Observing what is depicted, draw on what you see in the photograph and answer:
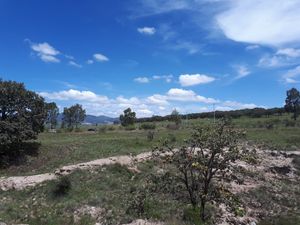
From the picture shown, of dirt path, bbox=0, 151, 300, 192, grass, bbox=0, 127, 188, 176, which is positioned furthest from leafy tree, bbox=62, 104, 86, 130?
dirt path, bbox=0, 151, 300, 192

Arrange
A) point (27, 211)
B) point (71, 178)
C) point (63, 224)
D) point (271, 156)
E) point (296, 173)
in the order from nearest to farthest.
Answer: point (63, 224) < point (27, 211) < point (71, 178) < point (296, 173) < point (271, 156)

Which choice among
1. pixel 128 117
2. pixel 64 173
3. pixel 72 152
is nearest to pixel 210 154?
pixel 64 173

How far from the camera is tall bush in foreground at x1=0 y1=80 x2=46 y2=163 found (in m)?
35.3

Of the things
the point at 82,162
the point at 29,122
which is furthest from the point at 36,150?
the point at 82,162

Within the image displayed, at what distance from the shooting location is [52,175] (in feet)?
103

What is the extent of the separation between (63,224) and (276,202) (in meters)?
17.1

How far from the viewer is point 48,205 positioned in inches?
1070

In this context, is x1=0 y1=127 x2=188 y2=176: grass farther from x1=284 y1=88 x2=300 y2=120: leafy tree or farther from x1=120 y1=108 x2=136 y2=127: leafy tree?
x1=284 y1=88 x2=300 y2=120: leafy tree

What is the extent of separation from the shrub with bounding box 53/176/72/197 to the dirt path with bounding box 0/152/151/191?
5.29 ft

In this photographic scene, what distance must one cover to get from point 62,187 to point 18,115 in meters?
10.5

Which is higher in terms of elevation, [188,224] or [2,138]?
[2,138]

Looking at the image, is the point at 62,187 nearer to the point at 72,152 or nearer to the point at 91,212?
the point at 91,212

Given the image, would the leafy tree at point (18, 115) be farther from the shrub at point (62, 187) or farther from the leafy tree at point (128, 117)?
the leafy tree at point (128, 117)

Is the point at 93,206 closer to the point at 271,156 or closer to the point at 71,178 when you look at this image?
the point at 71,178
